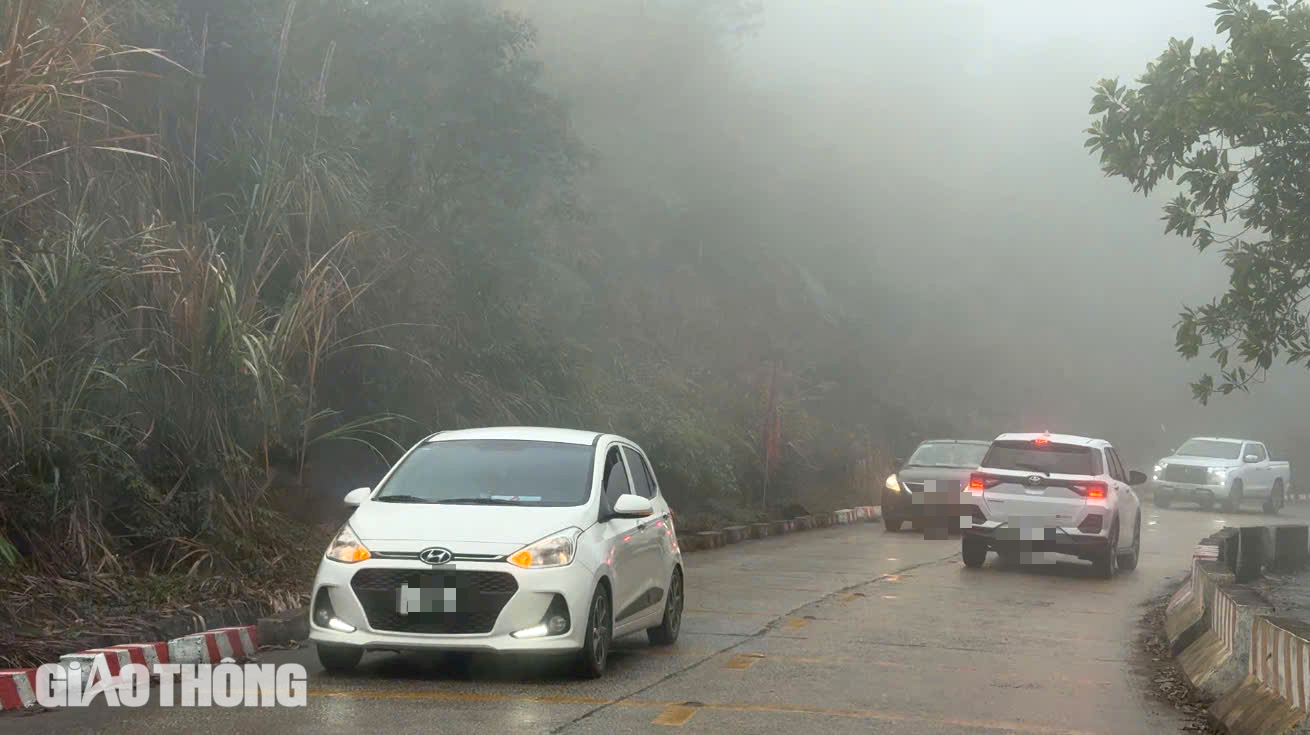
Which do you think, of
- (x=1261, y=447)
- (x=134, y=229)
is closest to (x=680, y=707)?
(x=134, y=229)

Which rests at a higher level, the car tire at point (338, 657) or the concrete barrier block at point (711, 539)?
the car tire at point (338, 657)

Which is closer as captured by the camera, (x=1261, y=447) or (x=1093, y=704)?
(x=1093, y=704)

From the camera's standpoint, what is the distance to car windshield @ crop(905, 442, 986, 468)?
25477 millimetres

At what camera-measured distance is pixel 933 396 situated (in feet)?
177

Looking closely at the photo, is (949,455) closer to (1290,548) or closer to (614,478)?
(1290,548)

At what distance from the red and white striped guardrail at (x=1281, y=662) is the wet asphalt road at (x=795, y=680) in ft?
1.96

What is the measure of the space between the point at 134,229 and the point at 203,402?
6.87ft

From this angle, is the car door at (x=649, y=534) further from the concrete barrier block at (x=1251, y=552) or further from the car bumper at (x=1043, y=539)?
the concrete barrier block at (x=1251, y=552)

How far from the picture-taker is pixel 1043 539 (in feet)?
59.5

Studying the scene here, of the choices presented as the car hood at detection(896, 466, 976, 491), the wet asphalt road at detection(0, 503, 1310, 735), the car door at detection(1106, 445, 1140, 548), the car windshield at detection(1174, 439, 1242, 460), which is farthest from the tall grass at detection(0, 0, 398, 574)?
the car windshield at detection(1174, 439, 1242, 460)

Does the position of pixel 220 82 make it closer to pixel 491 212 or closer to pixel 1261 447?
pixel 491 212

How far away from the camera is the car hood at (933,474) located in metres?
24.7

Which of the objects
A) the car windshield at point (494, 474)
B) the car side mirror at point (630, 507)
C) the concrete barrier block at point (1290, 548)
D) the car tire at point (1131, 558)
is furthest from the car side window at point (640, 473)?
the concrete barrier block at point (1290, 548)

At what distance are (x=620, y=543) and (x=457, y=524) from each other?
49.5 inches
